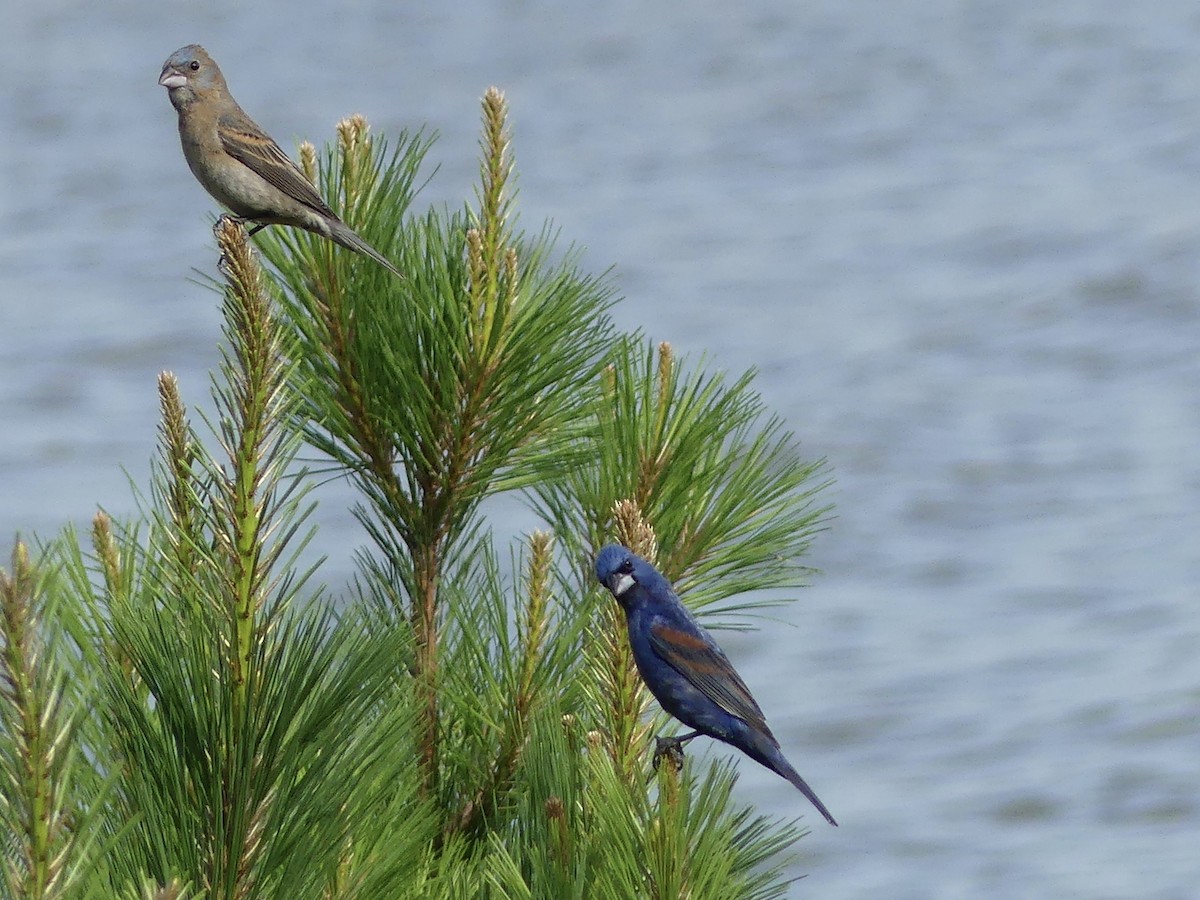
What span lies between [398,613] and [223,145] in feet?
6.90

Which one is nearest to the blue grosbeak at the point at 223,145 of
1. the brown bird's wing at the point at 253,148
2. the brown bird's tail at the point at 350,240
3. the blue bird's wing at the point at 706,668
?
the brown bird's wing at the point at 253,148

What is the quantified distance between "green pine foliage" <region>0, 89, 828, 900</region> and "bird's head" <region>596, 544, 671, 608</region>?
0.04m

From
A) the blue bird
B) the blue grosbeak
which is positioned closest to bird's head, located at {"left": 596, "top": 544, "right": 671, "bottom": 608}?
the blue bird

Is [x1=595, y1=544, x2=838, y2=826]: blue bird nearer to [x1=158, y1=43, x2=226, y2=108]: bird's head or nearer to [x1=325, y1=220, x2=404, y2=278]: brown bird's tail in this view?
[x1=325, y1=220, x2=404, y2=278]: brown bird's tail

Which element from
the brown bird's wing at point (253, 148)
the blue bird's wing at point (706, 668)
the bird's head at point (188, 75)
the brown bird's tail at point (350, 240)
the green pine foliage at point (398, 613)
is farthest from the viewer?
the bird's head at point (188, 75)

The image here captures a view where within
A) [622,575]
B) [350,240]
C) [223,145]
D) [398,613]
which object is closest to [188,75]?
[223,145]

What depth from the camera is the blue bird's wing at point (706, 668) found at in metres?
2.55

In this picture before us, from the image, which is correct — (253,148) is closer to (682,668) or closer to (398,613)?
(398,613)

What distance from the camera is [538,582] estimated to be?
2.25 m

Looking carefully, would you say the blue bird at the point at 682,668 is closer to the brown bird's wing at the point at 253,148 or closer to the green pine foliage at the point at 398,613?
the green pine foliage at the point at 398,613

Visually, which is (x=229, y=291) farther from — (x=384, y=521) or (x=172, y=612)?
(x=384, y=521)

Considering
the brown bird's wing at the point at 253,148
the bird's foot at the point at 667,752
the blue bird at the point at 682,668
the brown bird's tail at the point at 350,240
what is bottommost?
the bird's foot at the point at 667,752

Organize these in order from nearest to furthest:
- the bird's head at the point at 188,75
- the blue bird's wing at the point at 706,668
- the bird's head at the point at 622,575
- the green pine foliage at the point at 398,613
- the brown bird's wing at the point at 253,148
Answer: the green pine foliage at the point at 398,613 → the bird's head at the point at 622,575 → the blue bird's wing at the point at 706,668 → the brown bird's wing at the point at 253,148 → the bird's head at the point at 188,75

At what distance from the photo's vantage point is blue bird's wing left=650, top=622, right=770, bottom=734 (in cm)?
255
